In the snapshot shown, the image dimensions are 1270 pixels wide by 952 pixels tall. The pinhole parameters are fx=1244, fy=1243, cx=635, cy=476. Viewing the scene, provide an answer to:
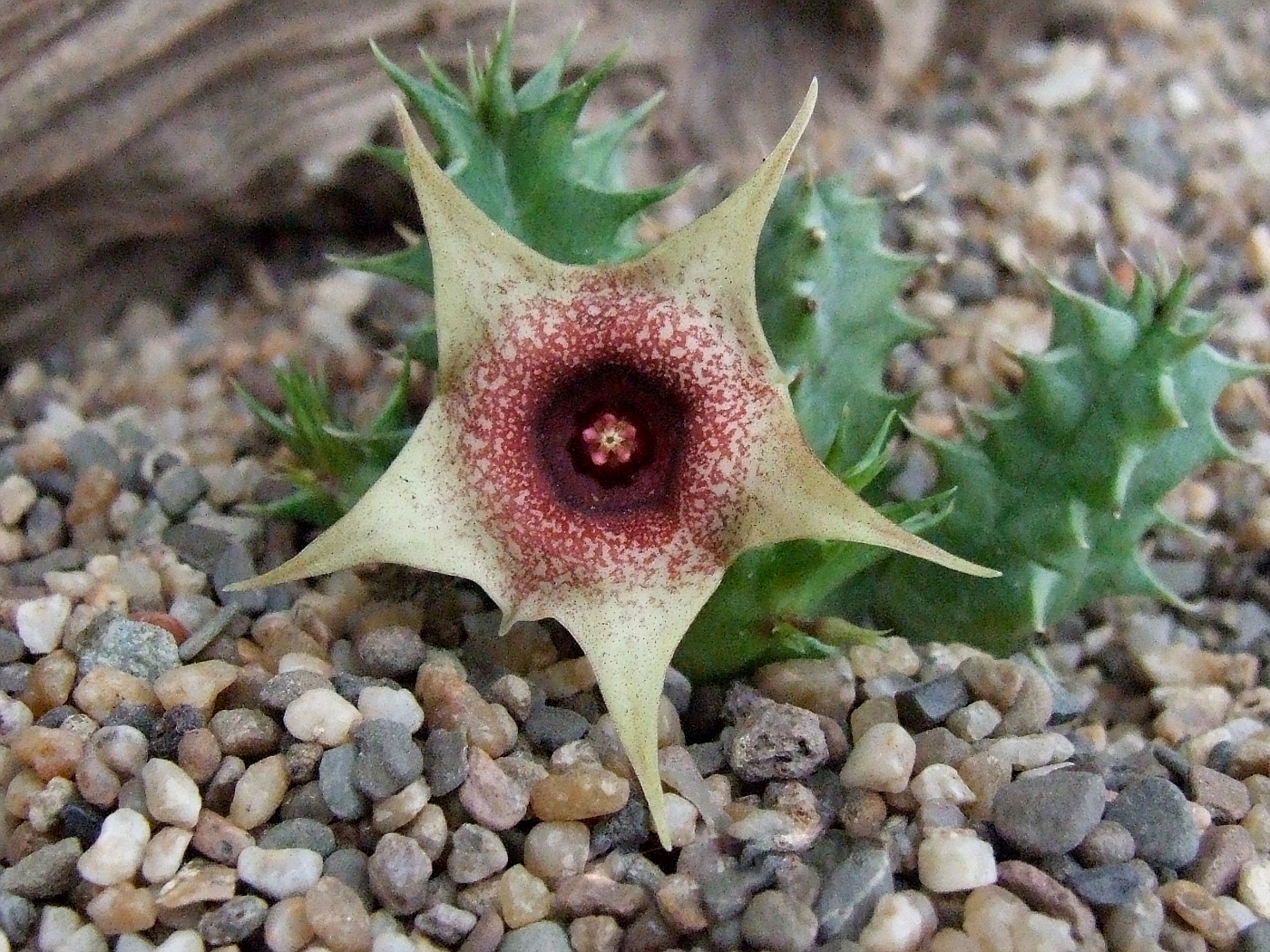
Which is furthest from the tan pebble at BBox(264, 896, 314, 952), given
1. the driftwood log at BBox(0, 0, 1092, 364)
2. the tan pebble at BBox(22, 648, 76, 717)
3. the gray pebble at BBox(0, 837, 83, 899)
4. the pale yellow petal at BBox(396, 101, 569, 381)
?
the driftwood log at BBox(0, 0, 1092, 364)

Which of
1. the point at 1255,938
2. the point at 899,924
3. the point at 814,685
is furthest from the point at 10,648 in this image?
the point at 1255,938

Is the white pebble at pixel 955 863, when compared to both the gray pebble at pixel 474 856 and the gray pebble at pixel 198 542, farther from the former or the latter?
the gray pebble at pixel 198 542

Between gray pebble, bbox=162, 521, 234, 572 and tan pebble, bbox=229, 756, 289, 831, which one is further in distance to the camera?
gray pebble, bbox=162, 521, 234, 572

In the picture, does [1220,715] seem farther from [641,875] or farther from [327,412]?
[327,412]

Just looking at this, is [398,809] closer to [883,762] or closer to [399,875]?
[399,875]

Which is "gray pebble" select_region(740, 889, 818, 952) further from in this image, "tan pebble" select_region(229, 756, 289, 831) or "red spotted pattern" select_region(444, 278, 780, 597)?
"tan pebble" select_region(229, 756, 289, 831)

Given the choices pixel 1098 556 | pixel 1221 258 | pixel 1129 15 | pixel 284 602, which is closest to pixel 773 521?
pixel 1098 556
